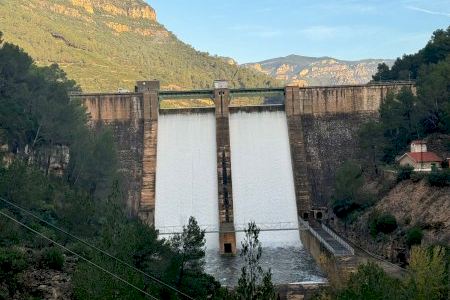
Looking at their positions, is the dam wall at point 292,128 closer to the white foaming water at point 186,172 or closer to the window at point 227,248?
the white foaming water at point 186,172

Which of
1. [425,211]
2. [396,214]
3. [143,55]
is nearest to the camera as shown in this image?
[425,211]

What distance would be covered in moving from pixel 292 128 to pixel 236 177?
604cm

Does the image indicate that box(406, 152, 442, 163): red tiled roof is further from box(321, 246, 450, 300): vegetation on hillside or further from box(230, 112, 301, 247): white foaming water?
box(321, 246, 450, 300): vegetation on hillside

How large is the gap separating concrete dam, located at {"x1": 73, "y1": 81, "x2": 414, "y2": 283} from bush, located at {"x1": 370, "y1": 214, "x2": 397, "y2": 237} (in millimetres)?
2975

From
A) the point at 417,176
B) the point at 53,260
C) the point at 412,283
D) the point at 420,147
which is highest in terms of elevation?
the point at 420,147

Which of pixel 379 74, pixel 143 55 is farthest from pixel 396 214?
pixel 143 55

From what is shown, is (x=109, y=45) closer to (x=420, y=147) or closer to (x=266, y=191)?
(x=266, y=191)

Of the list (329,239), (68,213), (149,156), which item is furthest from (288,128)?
(68,213)

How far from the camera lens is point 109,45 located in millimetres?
121125

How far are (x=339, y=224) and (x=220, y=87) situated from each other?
13.8 meters

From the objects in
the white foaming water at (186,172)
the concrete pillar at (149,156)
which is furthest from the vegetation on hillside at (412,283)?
the concrete pillar at (149,156)

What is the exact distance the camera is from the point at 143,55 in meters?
122

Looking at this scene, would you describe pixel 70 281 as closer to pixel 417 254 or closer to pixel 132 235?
pixel 132 235

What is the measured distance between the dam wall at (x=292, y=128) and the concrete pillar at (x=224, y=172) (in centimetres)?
6
